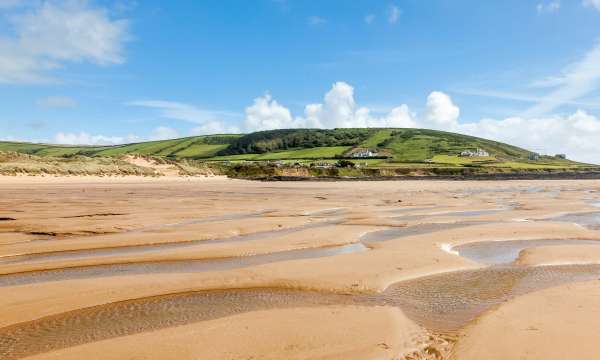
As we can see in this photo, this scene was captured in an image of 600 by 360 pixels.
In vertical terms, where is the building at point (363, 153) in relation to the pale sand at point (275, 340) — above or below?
above

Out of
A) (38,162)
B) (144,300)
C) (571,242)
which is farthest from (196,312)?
(38,162)

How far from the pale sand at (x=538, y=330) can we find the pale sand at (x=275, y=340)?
2.30ft

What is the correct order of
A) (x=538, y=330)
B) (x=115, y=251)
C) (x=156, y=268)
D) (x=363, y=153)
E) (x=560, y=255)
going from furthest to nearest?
(x=363, y=153) < (x=115, y=251) < (x=560, y=255) < (x=156, y=268) < (x=538, y=330)

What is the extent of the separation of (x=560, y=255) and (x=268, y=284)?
7324mm

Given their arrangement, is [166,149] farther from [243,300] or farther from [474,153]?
[243,300]

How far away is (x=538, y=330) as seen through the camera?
5.29 meters

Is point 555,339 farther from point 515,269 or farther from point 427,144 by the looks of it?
point 427,144

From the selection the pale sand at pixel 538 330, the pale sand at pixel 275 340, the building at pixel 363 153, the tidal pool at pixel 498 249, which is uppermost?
the building at pixel 363 153

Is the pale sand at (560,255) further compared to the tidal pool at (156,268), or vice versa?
the pale sand at (560,255)

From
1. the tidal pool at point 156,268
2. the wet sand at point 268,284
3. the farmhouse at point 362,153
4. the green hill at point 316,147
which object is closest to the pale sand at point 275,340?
the wet sand at point 268,284

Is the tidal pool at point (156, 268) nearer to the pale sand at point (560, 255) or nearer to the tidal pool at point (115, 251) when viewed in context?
the tidal pool at point (115, 251)

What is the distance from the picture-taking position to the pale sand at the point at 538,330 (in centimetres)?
464

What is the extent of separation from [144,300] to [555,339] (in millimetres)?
5617

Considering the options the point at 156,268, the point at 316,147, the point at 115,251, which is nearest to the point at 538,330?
the point at 156,268
